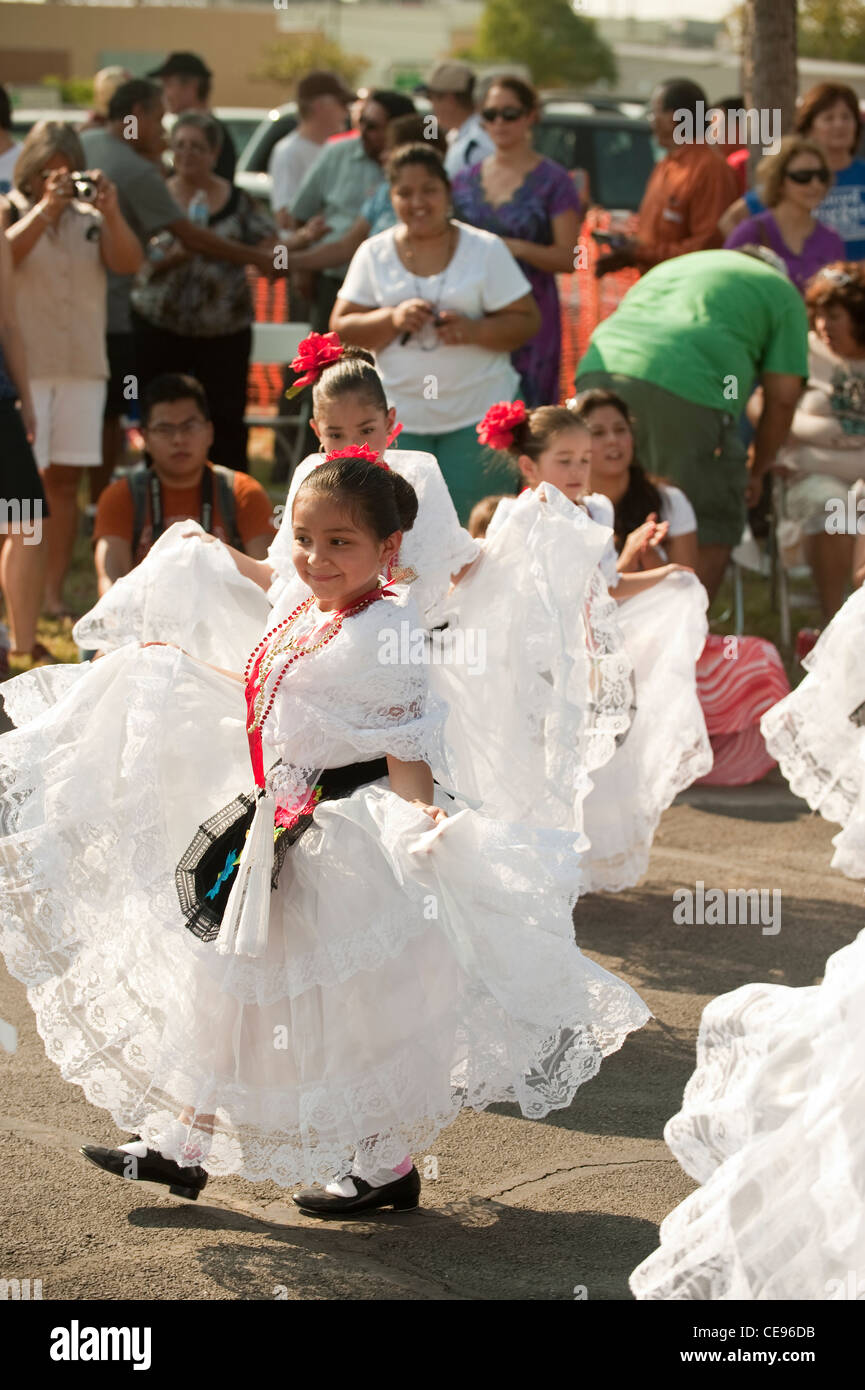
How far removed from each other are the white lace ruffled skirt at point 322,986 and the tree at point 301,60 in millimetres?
51121

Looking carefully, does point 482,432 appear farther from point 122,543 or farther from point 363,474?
point 363,474

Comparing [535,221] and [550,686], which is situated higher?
[535,221]

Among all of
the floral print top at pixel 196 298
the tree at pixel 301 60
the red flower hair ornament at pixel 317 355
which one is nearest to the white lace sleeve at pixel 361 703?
the red flower hair ornament at pixel 317 355

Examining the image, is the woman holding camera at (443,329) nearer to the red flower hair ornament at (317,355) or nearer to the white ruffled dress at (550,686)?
the white ruffled dress at (550,686)

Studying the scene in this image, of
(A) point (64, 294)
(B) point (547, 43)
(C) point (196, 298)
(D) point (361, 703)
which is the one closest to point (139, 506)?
(A) point (64, 294)

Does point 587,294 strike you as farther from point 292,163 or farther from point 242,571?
point 242,571

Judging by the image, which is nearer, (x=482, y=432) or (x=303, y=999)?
(x=303, y=999)

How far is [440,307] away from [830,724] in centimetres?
239

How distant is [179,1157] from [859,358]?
19.6 feet

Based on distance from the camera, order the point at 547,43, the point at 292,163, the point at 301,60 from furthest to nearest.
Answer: the point at 547,43, the point at 301,60, the point at 292,163

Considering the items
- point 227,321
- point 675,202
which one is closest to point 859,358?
point 675,202

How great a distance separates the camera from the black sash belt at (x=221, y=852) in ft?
11.3

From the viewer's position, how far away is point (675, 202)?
910cm

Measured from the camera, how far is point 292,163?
1057 centimetres
